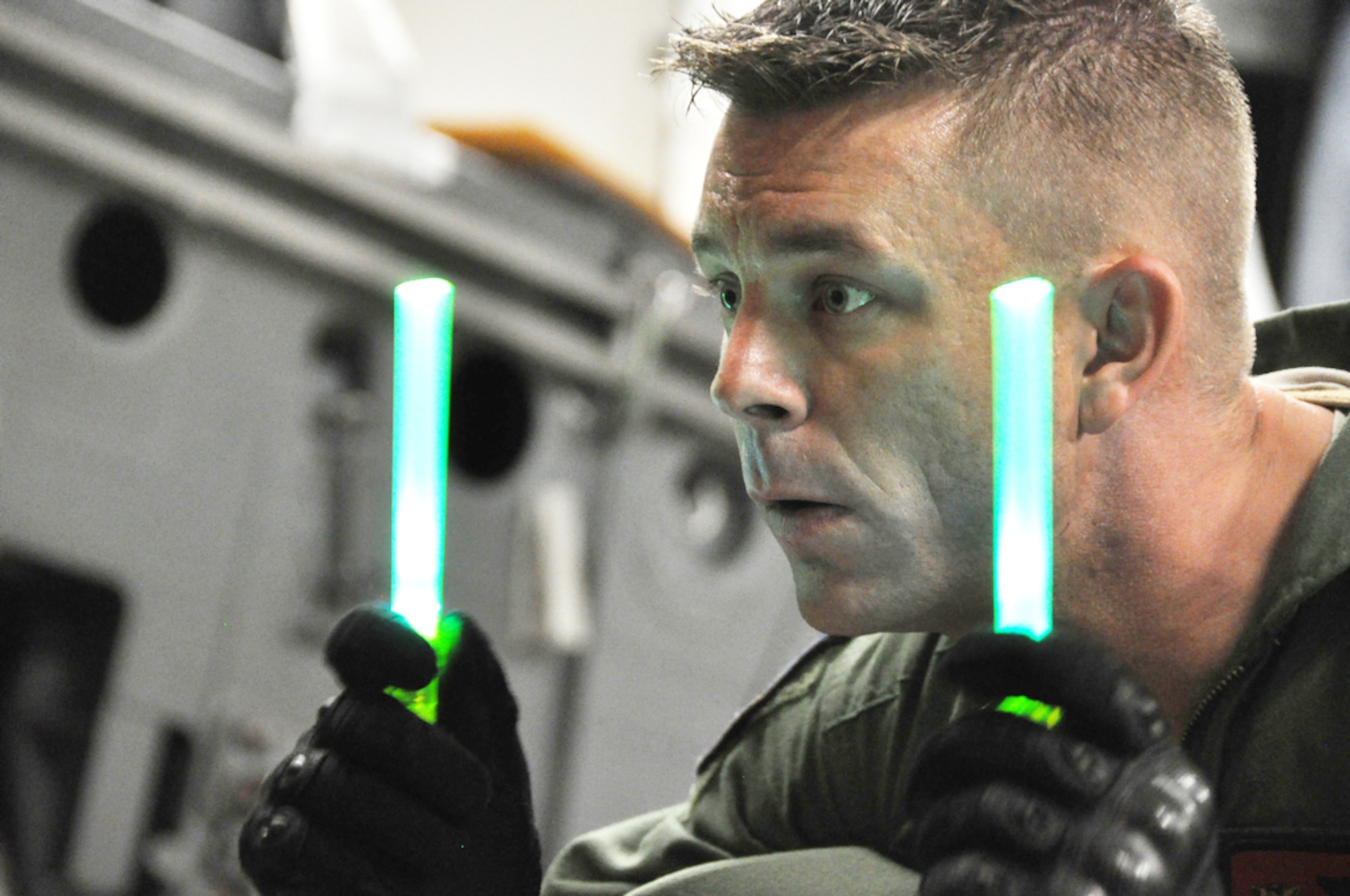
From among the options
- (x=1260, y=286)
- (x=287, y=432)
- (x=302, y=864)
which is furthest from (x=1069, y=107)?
(x=1260, y=286)

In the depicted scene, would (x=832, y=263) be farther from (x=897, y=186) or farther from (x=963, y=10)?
(x=963, y=10)

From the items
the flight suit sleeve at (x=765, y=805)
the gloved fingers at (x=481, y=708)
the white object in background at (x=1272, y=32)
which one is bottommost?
the flight suit sleeve at (x=765, y=805)

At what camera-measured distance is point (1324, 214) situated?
2615mm

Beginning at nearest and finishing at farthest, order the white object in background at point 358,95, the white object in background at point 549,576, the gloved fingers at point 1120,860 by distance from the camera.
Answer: the gloved fingers at point 1120,860, the white object in background at point 358,95, the white object in background at point 549,576

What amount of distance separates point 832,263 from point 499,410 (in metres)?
1.04

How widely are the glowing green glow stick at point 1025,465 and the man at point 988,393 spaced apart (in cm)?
22

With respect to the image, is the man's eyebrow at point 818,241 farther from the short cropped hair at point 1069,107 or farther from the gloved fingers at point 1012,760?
the gloved fingers at point 1012,760

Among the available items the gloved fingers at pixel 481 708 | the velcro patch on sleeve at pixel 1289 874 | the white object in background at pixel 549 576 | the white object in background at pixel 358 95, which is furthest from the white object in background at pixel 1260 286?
the gloved fingers at pixel 481 708

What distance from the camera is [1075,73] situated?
1.04 meters

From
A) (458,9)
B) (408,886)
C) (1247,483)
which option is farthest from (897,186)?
(458,9)

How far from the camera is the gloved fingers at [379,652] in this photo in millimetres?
941

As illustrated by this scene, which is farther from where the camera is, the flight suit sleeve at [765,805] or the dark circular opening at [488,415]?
the dark circular opening at [488,415]

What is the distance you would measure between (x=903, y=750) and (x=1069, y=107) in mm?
513

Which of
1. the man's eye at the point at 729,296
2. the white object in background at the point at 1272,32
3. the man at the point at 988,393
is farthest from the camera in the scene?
the white object in background at the point at 1272,32
